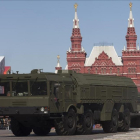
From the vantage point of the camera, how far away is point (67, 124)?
26344 millimetres

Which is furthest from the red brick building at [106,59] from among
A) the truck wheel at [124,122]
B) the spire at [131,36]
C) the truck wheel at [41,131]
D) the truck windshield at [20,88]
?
the truck windshield at [20,88]

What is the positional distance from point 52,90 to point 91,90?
3.18m

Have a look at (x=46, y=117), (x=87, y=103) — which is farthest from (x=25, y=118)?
(x=87, y=103)

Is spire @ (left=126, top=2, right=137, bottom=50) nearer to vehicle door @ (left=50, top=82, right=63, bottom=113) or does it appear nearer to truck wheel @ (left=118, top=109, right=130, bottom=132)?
truck wheel @ (left=118, top=109, right=130, bottom=132)

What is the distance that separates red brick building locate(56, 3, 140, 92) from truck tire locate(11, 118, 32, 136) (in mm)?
142973

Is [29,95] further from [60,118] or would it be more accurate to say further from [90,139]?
[90,139]

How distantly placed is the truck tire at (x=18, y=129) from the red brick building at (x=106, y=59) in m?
143

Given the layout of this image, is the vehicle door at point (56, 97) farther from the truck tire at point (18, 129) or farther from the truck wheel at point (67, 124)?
the truck tire at point (18, 129)

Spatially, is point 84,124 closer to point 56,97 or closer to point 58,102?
point 58,102

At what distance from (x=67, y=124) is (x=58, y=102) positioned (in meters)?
1.06

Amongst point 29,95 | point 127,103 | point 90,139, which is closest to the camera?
point 90,139

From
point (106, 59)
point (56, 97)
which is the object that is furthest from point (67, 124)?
point (106, 59)

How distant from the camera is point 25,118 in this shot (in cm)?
2602

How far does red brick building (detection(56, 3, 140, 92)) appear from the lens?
171500 millimetres
